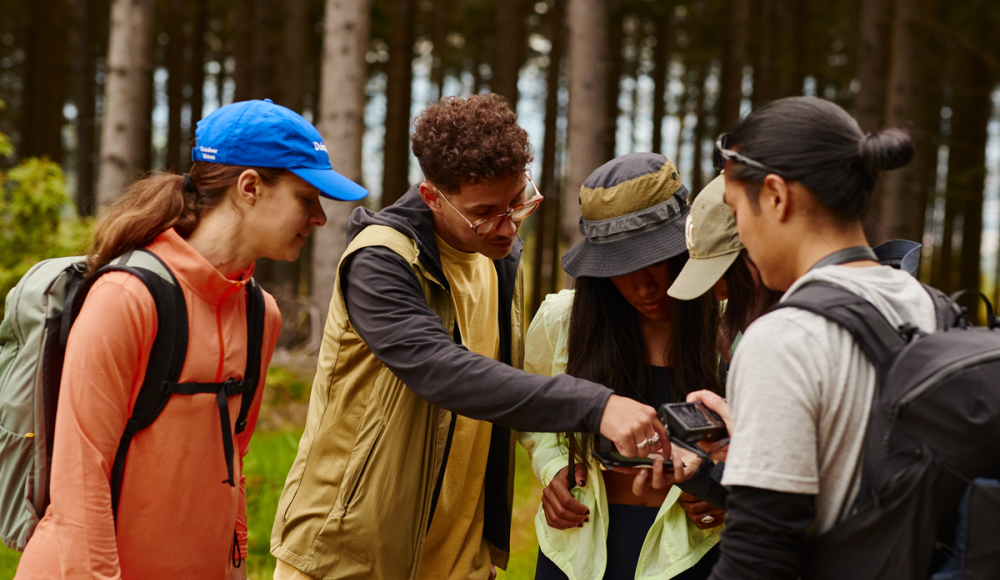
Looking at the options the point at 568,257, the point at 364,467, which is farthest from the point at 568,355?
the point at 364,467

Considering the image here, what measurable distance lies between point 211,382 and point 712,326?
1541mm


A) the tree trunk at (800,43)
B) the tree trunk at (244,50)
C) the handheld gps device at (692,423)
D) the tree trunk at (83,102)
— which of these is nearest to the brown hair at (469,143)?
the handheld gps device at (692,423)

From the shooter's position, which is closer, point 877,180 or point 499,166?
point 877,180

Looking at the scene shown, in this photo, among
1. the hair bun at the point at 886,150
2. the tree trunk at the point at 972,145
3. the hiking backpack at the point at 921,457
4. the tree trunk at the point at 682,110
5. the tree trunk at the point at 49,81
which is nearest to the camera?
the hiking backpack at the point at 921,457

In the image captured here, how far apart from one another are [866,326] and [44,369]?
1898mm

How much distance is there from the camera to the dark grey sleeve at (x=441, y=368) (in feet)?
6.63

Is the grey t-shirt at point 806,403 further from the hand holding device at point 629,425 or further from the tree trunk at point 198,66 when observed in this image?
the tree trunk at point 198,66

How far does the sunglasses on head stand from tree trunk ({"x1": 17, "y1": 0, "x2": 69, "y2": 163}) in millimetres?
15905

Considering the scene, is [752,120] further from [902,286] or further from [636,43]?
[636,43]

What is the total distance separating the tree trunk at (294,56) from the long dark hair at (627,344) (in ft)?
37.9

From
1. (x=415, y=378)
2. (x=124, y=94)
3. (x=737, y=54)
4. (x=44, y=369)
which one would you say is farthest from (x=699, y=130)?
(x=44, y=369)

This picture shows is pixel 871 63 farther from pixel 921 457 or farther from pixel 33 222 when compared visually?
pixel 921 457

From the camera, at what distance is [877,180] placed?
1.59 metres

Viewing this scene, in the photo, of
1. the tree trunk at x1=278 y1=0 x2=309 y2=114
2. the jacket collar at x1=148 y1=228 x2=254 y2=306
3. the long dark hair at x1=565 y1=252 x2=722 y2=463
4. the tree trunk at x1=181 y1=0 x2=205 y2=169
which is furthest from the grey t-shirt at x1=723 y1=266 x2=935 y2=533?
the tree trunk at x1=181 y1=0 x2=205 y2=169
